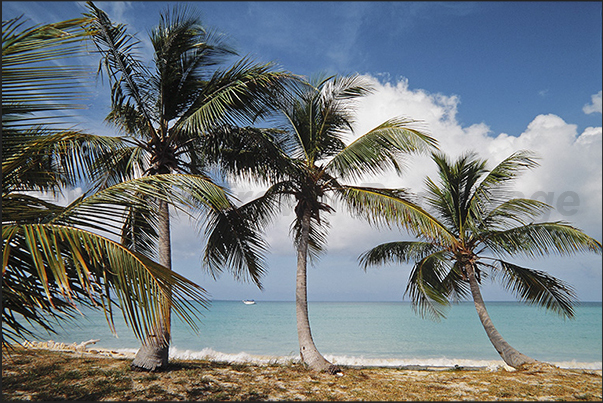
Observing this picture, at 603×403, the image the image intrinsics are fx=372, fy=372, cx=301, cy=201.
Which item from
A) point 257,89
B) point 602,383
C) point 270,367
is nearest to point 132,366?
point 270,367

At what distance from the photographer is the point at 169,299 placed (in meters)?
2.88

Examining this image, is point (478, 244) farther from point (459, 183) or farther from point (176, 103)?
point (176, 103)

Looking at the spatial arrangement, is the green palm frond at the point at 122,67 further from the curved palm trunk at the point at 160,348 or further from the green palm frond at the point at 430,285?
the green palm frond at the point at 430,285

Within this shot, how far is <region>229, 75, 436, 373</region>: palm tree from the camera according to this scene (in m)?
7.43

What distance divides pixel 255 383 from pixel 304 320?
1864 mm

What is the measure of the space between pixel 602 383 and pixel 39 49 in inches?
378

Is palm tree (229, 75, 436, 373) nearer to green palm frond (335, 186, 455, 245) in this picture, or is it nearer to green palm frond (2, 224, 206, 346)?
green palm frond (335, 186, 455, 245)

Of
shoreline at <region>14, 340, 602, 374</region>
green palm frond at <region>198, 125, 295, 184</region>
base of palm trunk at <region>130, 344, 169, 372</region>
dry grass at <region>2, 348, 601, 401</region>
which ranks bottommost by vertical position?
shoreline at <region>14, 340, 602, 374</region>

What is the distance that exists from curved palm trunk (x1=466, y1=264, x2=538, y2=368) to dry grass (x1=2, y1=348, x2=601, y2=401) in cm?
54

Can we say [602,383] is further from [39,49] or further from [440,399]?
[39,49]

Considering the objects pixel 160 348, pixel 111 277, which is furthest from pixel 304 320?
pixel 111 277

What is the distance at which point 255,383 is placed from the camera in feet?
21.4

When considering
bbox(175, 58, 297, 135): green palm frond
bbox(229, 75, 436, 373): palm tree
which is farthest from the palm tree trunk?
bbox(175, 58, 297, 135): green palm frond

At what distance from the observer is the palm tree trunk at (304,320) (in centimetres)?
758
